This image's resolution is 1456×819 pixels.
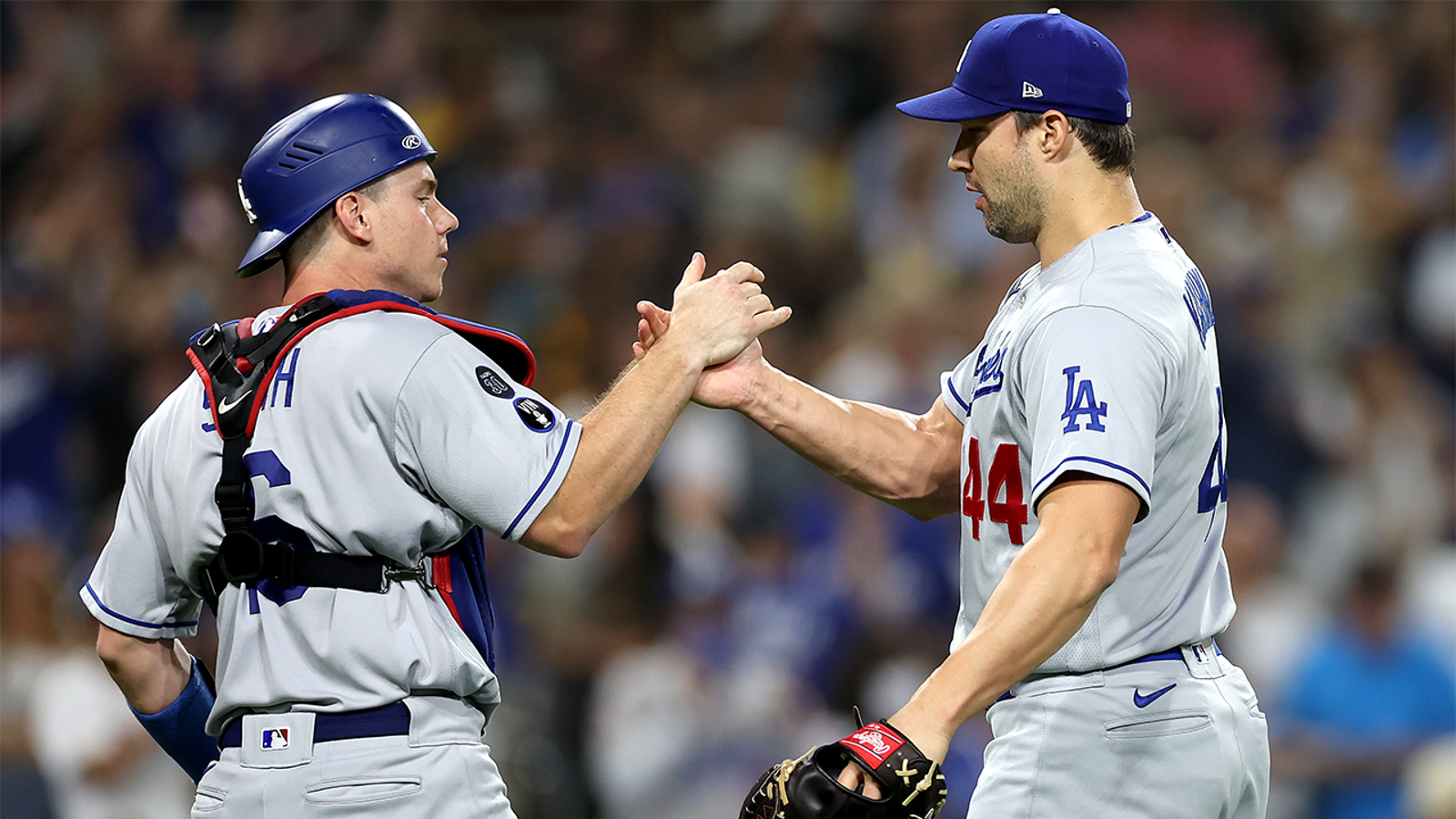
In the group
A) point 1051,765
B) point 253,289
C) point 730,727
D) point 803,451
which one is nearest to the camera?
point 1051,765

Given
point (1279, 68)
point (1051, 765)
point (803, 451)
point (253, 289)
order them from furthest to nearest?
point (1279, 68) → point (253, 289) → point (803, 451) → point (1051, 765)

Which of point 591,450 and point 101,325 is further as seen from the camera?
point 101,325

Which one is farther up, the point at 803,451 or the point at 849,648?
the point at 803,451

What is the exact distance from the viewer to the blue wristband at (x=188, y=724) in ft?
13.0

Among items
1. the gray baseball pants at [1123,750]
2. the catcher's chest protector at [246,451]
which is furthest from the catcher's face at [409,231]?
the gray baseball pants at [1123,750]

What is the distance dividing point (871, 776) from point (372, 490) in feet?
4.08

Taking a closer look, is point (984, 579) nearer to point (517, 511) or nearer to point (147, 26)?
point (517, 511)

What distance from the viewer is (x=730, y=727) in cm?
718

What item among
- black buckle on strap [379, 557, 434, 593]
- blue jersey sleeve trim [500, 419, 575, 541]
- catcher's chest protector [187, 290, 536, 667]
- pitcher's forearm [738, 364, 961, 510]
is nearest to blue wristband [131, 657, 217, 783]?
catcher's chest protector [187, 290, 536, 667]

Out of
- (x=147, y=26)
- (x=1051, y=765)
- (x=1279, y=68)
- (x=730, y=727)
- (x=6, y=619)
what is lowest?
(x=6, y=619)

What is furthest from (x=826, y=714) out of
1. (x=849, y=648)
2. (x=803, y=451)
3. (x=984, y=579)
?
(x=984, y=579)

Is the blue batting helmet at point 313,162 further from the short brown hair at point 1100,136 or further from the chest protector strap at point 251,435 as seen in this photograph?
the short brown hair at point 1100,136

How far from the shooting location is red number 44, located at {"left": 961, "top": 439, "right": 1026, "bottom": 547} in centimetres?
359

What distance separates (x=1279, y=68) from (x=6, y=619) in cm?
834
